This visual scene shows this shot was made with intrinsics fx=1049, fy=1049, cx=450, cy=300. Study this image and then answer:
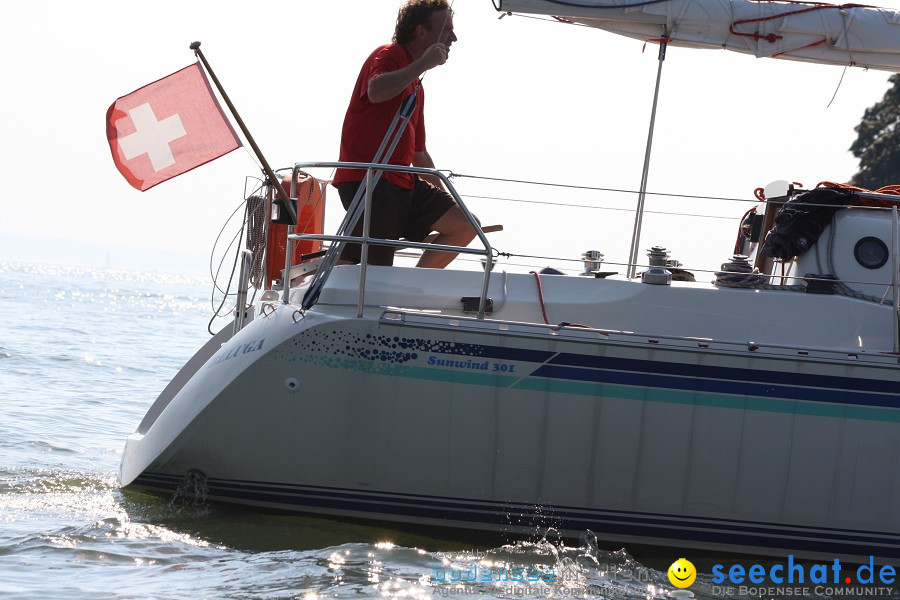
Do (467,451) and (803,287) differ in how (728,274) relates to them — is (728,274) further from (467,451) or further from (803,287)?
(467,451)

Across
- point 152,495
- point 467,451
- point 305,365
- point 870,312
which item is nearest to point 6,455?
point 152,495

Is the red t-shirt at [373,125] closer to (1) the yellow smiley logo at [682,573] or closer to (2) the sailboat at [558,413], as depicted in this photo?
(2) the sailboat at [558,413]

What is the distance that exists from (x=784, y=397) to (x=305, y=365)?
2365mm

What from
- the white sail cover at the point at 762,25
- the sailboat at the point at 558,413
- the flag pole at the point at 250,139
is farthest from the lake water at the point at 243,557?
the white sail cover at the point at 762,25

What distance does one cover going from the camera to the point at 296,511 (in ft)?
17.9

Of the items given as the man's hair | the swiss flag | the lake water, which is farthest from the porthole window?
the swiss flag

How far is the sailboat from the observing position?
16.9 ft

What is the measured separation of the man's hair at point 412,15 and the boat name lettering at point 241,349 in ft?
6.19

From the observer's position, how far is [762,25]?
6605 mm

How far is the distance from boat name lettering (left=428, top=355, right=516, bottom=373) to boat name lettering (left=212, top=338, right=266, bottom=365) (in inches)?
34.9

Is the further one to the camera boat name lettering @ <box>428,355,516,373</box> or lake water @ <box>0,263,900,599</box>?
boat name lettering @ <box>428,355,516,373</box>

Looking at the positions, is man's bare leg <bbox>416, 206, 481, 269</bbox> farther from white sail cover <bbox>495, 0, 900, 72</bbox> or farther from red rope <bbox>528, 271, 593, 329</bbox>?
white sail cover <bbox>495, 0, 900, 72</bbox>

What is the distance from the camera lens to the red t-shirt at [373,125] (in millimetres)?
5801

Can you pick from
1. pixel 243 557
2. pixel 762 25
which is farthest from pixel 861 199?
pixel 243 557
